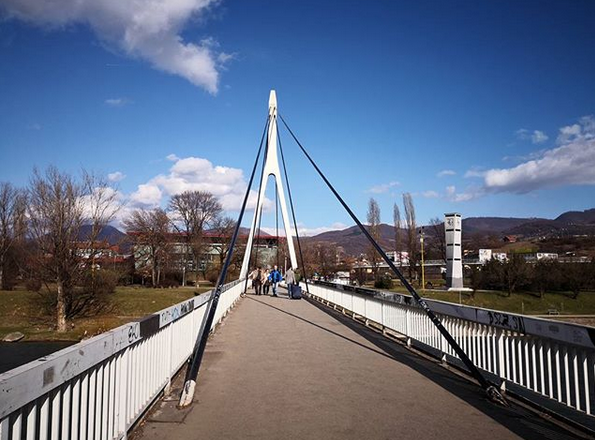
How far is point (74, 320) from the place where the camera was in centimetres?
2595

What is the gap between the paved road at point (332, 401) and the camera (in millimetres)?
4520

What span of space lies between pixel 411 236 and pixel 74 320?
5883 centimetres

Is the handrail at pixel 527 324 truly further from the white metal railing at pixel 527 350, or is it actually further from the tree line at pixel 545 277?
the tree line at pixel 545 277

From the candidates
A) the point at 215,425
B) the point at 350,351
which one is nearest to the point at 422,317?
the point at 350,351

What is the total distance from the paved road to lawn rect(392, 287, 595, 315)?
4090 centimetres

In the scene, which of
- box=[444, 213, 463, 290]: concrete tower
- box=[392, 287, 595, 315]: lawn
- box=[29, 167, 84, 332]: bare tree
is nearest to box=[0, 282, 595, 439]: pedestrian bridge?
box=[29, 167, 84, 332]: bare tree

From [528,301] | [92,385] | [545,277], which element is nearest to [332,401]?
[92,385]

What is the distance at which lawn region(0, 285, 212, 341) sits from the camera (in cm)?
2372

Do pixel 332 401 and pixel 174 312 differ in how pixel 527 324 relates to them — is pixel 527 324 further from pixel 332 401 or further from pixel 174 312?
pixel 174 312

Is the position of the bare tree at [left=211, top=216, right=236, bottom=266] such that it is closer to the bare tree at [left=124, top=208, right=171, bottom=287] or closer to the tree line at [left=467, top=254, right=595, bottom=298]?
the bare tree at [left=124, top=208, right=171, bottom=287]

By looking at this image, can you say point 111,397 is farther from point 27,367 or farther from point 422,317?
point 422,317

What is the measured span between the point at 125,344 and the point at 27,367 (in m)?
1.62

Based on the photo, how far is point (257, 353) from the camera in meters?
8.77

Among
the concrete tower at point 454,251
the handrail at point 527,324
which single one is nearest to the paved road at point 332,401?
the handrail at point 527,324
